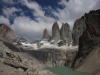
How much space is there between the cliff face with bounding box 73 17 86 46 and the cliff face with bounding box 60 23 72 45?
8.31m

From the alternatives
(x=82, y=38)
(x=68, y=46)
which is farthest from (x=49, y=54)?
(x=82, y=38)

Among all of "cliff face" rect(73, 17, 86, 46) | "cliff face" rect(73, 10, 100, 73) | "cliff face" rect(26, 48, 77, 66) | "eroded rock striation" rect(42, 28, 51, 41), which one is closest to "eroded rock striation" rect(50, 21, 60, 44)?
"eroded rock striation" rect(42, 28, 51, 41)

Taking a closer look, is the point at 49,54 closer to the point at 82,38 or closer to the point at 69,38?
the point at 69,38

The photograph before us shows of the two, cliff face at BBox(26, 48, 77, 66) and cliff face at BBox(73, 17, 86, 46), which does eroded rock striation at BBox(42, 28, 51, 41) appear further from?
cliff face at BBox(26, 48, 77, 66)

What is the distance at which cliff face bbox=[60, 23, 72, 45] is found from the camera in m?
160

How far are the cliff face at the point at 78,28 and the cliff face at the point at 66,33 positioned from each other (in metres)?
8.31

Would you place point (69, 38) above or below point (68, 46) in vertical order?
above

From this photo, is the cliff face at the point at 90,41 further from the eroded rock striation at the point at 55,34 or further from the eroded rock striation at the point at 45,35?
the eroded rock striation at the point at 45,35

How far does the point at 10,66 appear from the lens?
77.6 feet

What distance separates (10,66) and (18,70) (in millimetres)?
1621

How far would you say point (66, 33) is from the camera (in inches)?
6462

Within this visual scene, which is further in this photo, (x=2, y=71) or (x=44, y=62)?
(x=44, y=62)

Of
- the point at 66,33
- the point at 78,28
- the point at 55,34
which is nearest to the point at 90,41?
the point at 78,28

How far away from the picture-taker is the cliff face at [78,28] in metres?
148
